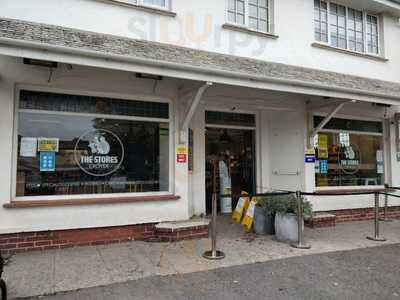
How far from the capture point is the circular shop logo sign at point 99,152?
6.10m

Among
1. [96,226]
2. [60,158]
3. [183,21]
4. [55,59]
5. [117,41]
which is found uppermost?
[183,21]

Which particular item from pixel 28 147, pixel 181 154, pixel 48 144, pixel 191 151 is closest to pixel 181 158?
pixel 181 154

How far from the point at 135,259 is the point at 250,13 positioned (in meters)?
6.39

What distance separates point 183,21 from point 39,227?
4980 millimetres

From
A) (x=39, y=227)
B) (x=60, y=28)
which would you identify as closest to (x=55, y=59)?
(x=60, y=28)

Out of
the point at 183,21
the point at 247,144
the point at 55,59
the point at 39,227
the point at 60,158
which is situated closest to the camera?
the point at 55,59

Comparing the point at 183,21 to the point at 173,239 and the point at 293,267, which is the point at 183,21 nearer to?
the point at 173,239

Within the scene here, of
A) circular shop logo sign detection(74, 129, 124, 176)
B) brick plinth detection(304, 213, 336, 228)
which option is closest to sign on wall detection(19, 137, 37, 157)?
circular shop logo sign detection(74, 129, 124, 176)

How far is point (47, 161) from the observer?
5816 mm

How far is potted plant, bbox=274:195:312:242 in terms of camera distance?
6352 millimetres

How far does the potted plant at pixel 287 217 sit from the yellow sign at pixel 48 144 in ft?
14.7

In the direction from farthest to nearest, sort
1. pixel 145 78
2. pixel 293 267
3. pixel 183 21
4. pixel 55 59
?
pixel 183 21, pixel 145 78, pixel 293 267, pixel 55 59

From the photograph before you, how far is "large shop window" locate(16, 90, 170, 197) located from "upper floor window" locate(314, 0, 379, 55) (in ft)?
17.5

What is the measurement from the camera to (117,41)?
5.79m
